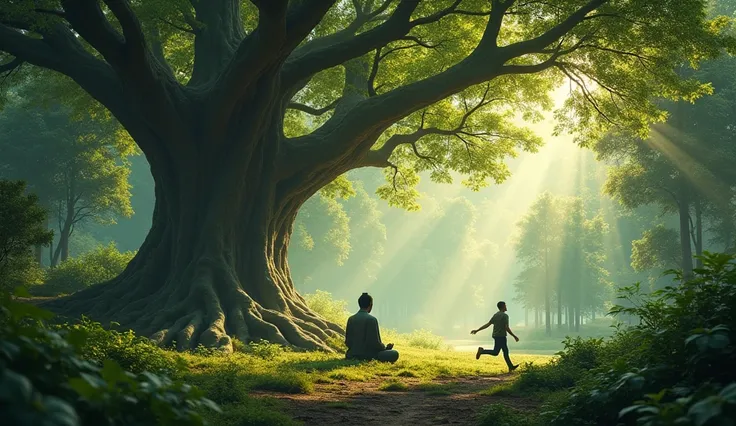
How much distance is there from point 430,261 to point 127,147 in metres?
69.1

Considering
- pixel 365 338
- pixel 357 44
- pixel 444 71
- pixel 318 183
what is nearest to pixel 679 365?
pixel 365 338

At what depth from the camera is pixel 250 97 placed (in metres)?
17.5

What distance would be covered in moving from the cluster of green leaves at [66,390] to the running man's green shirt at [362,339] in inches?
406

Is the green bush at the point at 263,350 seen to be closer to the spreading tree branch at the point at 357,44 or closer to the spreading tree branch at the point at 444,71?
the spreading tree branch at the point at 444,71

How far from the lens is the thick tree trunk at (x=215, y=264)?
1659 cm

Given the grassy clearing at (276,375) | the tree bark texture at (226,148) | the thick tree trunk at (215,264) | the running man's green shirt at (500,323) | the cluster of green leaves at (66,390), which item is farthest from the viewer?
the thick tree trunk at (215,264)

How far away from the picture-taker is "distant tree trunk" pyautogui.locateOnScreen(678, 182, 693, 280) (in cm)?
3406

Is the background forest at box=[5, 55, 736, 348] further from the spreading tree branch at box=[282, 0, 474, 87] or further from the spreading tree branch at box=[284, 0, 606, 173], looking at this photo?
the spreading tree branch at box=[282, 0, 474, 87]

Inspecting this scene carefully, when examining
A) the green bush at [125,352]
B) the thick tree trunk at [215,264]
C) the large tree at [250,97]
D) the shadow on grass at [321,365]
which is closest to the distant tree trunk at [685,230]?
the large tree at [250,97]

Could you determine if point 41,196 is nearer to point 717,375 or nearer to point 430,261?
point 717,375

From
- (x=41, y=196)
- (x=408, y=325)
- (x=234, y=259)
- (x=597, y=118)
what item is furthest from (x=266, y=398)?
(x=408, y=325)

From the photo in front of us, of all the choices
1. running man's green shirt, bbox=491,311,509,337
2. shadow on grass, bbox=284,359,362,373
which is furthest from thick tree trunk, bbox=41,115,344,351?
running man's green shirt, bbox=491,311,509,337

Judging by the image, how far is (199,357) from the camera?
13.6 metres

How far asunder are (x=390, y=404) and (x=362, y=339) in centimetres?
430
